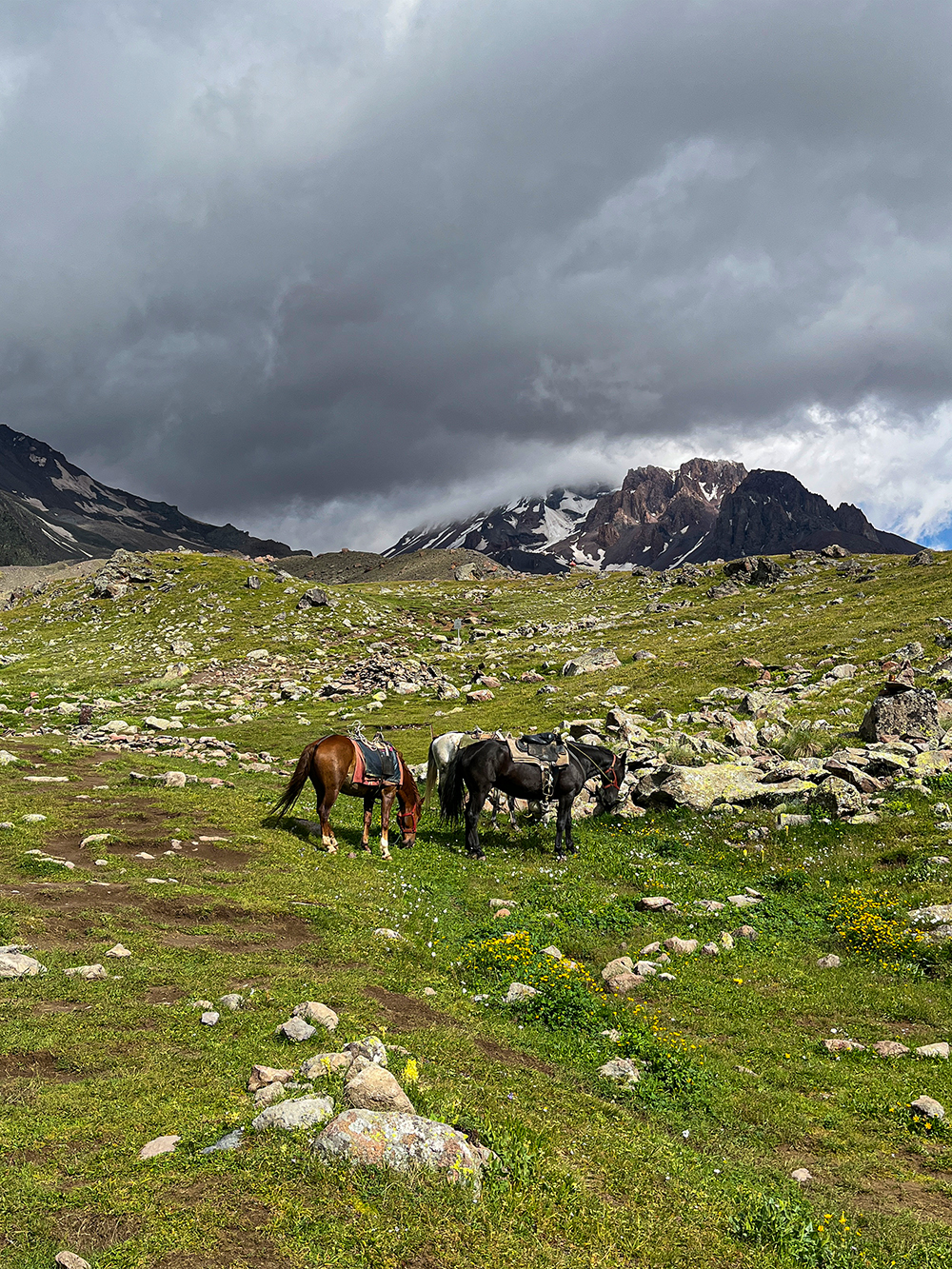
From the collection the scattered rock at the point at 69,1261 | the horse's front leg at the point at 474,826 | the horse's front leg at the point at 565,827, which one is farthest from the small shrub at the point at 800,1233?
the horse's front leg at the point at 474,826

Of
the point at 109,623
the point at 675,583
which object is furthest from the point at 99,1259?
the point at 675,583

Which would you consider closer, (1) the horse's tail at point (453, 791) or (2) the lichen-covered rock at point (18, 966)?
(2) the lichen-covered rock at point (18, 966)

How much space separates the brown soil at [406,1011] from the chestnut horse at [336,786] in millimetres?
8502

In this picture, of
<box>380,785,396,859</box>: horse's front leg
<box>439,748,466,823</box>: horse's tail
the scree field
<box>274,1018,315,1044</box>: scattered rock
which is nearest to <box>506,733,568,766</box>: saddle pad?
<box>439,748,466,823</box>: horse's tail

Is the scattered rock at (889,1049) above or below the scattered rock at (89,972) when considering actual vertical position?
below

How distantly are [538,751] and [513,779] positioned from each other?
1.16 meters

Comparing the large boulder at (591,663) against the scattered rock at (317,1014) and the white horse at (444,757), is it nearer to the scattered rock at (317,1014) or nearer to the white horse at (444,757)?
the white horse at (444,757)

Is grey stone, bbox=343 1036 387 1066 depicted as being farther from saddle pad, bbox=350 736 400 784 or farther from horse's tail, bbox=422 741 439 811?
horse's tail, bbox=422 741 439 811

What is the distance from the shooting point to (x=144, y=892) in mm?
12773

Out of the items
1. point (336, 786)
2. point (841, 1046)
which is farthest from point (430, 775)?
point (841, 1046)

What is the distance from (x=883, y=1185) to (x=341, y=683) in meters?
45.4

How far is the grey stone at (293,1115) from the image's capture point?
18.8 feet

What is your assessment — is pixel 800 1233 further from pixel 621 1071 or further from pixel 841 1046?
pixel 841 1046

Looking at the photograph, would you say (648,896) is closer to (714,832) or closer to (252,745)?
(714,832)
